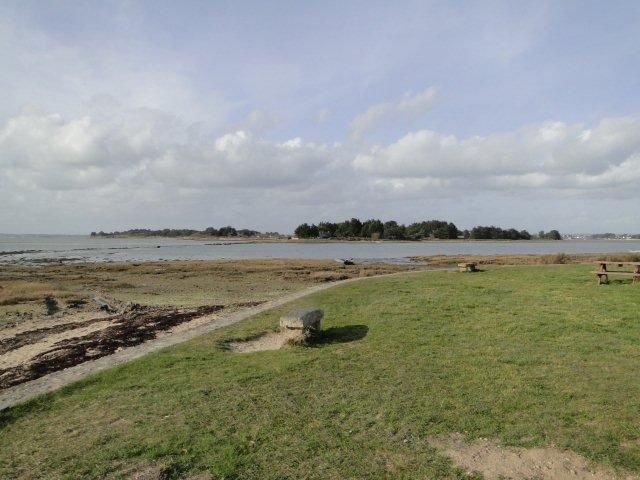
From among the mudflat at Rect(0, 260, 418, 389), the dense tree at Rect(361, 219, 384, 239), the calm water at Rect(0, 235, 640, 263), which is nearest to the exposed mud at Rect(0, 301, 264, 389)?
the mudflat at Rect(0, 260, 418, 389)

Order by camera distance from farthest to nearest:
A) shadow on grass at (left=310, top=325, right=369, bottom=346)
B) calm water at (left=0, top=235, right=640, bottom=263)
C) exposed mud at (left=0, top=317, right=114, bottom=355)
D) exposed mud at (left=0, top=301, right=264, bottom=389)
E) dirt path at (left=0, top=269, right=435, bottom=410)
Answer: calm water at (left=0, top=235, right=640, bottom=263) → exposed mud at (left=0, top=317, right=114, bottom=355) → shadow on grass at (left=310, top=325, right=369, bottom=346) → exposed mud at (left=0, top=301, right=264, bottom=389) → dirt path at (left=0, top=269, right=435, bottom=410)

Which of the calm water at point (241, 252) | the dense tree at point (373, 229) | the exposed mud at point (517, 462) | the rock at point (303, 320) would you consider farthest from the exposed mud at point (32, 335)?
the dense tree at point (373, 229)

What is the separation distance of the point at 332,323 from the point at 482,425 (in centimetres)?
667

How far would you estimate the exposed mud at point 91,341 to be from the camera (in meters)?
10.2

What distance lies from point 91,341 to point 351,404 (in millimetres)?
9574

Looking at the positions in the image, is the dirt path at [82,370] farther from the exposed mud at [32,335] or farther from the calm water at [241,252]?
the calm water at [241,252]

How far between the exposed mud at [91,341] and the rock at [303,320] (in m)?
4.42

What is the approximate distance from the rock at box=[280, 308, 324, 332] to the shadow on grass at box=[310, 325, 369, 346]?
30 centimetres

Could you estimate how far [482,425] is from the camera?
18.7ft

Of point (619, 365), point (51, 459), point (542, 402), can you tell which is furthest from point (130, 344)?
point (619, 365)

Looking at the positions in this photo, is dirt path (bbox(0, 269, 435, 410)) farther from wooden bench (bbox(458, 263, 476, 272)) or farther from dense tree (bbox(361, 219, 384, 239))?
dense tree (bbox(361, 219, 384, 239))

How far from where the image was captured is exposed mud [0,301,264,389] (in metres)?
10.2

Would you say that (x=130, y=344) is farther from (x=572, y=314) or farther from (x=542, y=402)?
(x=572, y=314)

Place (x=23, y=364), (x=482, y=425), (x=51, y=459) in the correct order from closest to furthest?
1. (x=51, y=459)
2. (x=482, y=425)
3. (x=23, y=364)
